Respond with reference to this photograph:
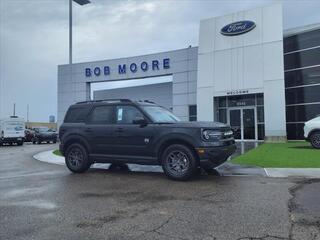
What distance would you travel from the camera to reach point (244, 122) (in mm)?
27047

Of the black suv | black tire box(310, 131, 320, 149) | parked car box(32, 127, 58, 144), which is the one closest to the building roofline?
black tire box(310, 131, 320, 149)

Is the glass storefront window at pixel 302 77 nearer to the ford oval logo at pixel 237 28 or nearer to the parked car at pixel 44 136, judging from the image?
the ford oval logo at pixel 237 28

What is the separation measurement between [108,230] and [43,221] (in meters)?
1.19

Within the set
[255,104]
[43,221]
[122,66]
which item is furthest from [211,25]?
[43,221]

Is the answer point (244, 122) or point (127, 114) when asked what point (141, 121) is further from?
point (244, 122)

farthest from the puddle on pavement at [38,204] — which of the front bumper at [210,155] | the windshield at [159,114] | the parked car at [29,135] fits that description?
the parked car at [29,135]

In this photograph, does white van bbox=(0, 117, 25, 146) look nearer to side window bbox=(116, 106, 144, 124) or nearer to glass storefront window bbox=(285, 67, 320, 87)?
glass storefront window bbox=(285, 67, 320, 87)

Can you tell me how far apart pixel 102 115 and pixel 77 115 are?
1.00 meters

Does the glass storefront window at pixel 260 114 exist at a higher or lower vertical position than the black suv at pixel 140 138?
higher

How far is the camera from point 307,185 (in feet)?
28.5

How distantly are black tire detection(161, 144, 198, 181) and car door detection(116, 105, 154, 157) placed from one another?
59 centimetres

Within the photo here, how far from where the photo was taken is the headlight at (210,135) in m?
9.52

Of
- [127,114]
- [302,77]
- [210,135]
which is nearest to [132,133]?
[127,114]

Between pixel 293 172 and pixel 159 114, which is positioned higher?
pixel 159 114
